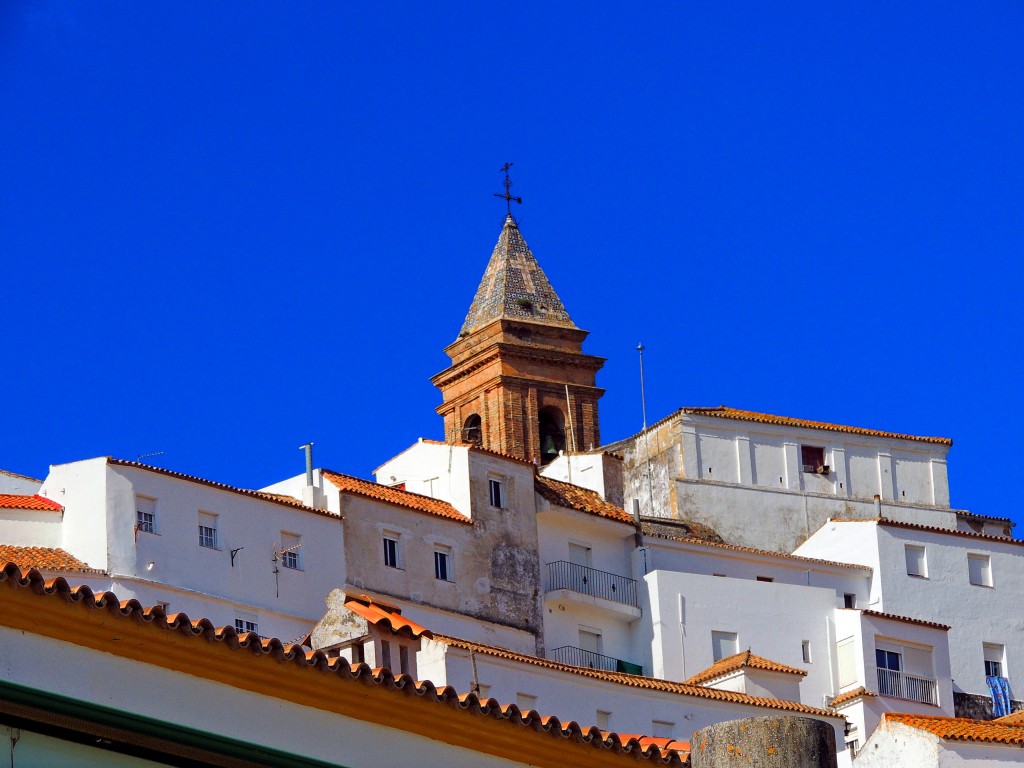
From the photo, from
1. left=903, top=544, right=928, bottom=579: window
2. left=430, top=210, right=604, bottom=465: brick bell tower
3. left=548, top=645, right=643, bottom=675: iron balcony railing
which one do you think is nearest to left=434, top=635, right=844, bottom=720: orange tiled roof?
left=548, top=645, right=643, bottom=675: iron balcony railing

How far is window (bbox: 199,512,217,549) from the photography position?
4391cm

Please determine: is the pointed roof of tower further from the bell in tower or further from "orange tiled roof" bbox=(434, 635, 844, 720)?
"orange tiled roof" bbox=(434, 635, 844, 720)

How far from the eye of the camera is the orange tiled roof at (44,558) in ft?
132

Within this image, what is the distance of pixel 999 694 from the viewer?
54.7 m

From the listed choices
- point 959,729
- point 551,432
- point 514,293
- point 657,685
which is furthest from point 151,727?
point 514,293

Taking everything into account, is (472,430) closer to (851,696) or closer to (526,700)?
(851,696)

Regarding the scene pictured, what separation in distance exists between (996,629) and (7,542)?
26.7 metres

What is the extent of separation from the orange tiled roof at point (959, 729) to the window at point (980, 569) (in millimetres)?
22416

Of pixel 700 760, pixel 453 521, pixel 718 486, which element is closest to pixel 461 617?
pixel 453 521

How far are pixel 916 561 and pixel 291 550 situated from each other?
736 inches

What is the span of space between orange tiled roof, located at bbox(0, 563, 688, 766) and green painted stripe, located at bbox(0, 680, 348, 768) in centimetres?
47

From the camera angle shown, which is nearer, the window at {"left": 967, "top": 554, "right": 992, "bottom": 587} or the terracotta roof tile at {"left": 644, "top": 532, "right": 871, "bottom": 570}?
the terracotta roof tile at {"left": 644, "top": 532, "right": 871, "bottom": 570}

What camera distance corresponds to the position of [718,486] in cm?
5859

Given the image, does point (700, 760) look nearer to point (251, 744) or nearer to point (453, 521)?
point (251, 744)
